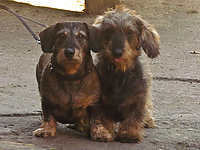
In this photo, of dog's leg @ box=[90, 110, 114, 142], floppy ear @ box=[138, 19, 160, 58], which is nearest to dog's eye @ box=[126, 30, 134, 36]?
floppy ear @ box=[138, 19, 160, 58]

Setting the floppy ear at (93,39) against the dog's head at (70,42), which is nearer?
the dog's head at (70,42)

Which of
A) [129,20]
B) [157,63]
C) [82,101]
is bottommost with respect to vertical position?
[157,63]

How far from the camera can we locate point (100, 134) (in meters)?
4.25

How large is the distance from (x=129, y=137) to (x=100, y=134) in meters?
0.35

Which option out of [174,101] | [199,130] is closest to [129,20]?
[199,130]

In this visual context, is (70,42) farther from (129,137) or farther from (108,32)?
(129,137)

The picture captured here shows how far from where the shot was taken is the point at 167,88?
684cm

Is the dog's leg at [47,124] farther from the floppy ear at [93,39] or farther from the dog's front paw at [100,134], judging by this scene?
the floppy ear at [93,39]

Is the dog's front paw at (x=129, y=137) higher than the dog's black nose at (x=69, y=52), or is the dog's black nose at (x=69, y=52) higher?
the dog's black nose at (x=69, y=52)

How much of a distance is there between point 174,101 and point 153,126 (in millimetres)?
1154

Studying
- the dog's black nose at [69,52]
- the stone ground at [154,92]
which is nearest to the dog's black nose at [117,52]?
the dog's black nose at [69,52]

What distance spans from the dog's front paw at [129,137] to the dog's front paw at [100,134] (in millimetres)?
112

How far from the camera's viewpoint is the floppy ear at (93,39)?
420 cm

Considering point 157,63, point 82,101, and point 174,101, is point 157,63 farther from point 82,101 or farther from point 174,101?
point 82,101
